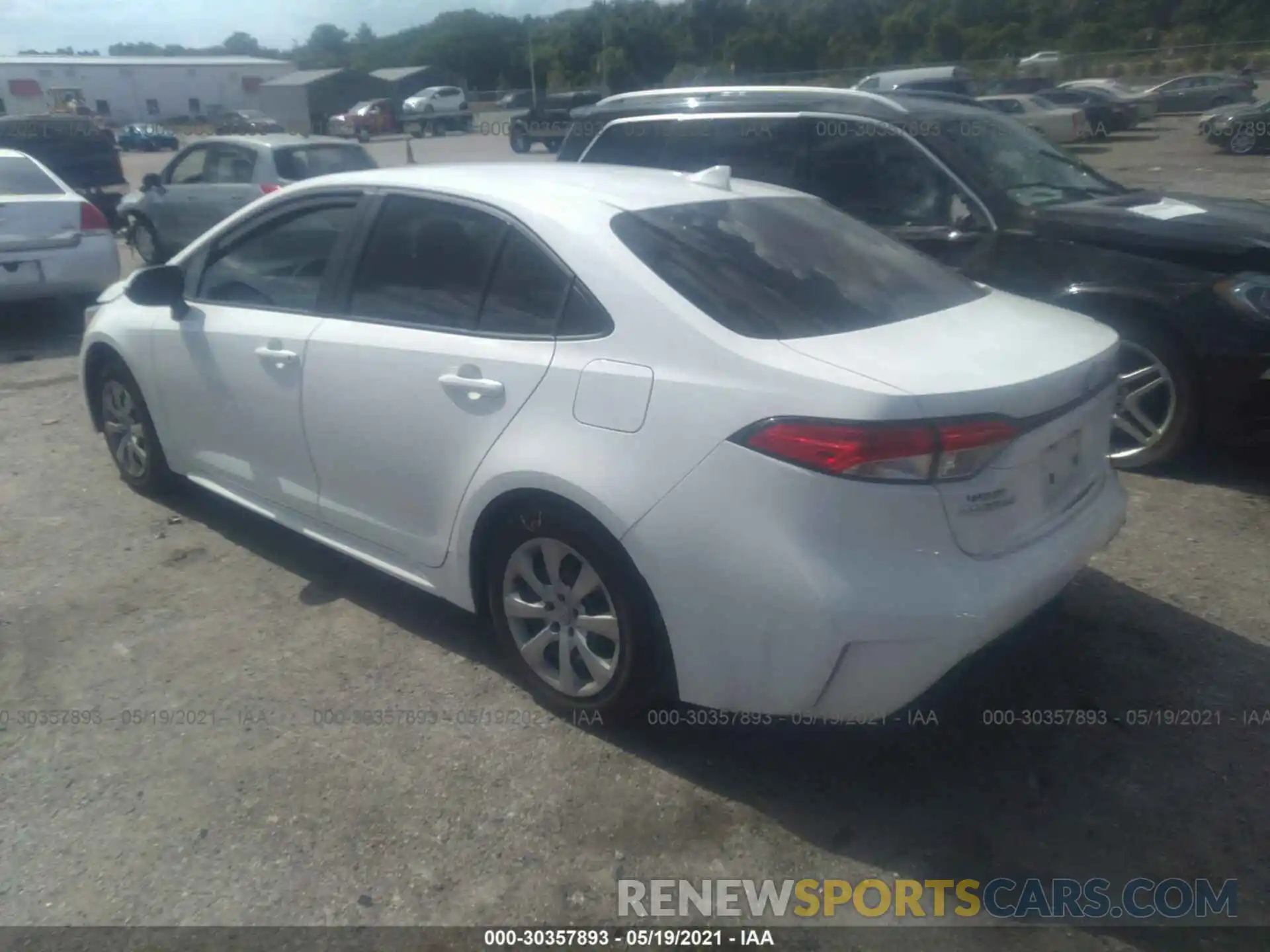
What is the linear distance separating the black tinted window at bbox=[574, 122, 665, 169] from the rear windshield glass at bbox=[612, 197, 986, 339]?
2823 millimetres

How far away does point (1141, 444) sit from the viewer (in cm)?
524

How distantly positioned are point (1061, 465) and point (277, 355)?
273 cm

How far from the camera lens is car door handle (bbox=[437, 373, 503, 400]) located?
3282 mm

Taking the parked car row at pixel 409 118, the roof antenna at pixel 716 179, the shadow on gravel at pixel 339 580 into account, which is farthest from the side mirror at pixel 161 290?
the parked car row at pixel 409 118

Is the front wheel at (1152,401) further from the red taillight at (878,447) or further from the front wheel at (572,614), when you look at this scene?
the front wheel at (572,614)

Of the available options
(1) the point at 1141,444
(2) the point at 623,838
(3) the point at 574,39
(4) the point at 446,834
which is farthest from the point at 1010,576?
(3) the point at 574,39

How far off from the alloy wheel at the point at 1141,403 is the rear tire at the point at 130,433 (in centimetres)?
444

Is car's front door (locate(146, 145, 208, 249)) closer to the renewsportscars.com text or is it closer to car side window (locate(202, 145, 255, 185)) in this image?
car side window (locate(202, 145, 255, 185))

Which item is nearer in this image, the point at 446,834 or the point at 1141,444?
the point at 446,834

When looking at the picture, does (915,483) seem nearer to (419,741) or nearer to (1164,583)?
(419,741)

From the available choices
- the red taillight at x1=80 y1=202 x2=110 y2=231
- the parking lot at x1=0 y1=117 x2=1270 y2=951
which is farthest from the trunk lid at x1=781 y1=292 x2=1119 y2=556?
the red taillight at x1=80 y1=202 x2=110 y2=231

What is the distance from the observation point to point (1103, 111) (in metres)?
30.3

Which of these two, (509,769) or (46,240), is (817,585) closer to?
(509,769)

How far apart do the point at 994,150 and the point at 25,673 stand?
16.9 feet
